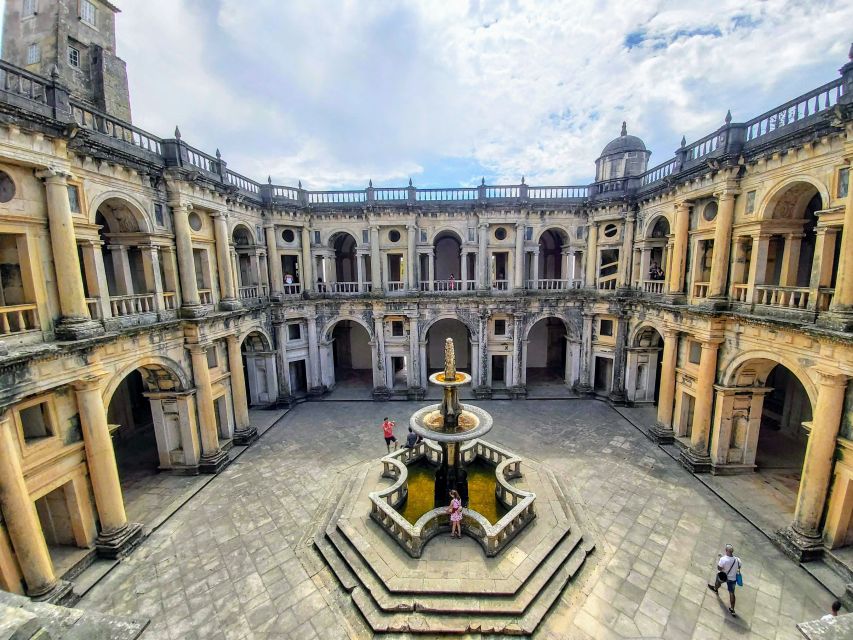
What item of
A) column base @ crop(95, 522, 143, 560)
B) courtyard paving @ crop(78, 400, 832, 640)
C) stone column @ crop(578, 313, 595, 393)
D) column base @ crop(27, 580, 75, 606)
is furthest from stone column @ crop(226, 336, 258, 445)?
stone column @ crop(578, 313, 595, 393)

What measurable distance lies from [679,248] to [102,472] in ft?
81.5

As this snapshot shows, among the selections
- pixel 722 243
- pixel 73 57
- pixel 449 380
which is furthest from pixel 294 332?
pixel 722 243

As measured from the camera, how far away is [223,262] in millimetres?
18328

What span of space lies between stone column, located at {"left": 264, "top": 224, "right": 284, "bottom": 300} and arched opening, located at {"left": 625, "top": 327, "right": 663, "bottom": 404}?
22.2 metres

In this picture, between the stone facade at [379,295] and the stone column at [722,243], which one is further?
the stone column at [722,243]

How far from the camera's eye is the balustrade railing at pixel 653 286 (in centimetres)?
2021

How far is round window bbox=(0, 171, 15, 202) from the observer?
10000 millimetres

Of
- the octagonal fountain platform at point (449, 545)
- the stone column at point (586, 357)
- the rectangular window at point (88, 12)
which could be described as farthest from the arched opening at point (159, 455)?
the stone column at point (586, 357)

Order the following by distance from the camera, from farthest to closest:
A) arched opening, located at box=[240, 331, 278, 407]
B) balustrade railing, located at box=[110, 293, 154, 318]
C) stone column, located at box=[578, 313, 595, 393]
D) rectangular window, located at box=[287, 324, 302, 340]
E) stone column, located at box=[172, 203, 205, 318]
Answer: rectangular window, located at box=[287, 324, 302, 340]
stone column, located at box=[578, 313, 595, 393]
arched opening, located at box=[240, 331, 278, 407]
stone column, located at box=[172, 203, 205, 318]
balustrade railing, located at box=[110, 293, 154, 318]

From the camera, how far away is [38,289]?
1066 cm

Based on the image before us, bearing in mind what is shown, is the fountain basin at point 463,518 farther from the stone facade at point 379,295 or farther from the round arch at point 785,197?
the round arch at point 785,197

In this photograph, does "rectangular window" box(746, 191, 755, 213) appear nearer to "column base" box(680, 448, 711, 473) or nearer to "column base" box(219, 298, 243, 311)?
"column base" box(680, 448, 711, 473)

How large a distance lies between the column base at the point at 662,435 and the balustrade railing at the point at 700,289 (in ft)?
22.3

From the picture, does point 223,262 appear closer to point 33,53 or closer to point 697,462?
point 33,53
